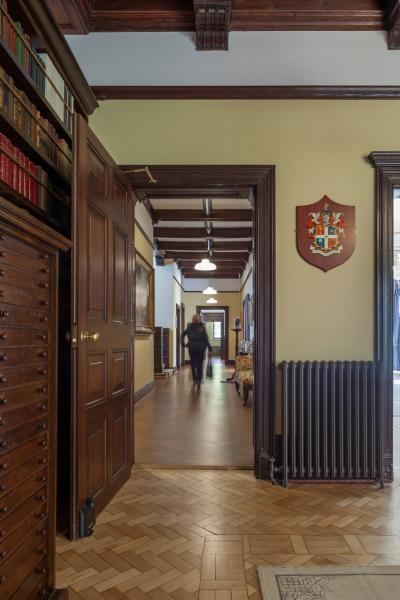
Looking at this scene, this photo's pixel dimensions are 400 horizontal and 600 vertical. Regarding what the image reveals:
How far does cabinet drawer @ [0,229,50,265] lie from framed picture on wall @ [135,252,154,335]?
16.2 feet

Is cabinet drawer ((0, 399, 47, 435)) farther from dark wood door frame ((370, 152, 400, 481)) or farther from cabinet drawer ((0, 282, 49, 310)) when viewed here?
dark wood door frame ((370, 152, 400, 481))

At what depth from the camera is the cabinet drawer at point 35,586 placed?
1572 millimetres

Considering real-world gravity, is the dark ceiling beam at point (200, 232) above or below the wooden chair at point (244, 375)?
above

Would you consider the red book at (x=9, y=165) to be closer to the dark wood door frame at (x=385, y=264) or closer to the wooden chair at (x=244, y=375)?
the dark wood door frame at (x=385, y=264)

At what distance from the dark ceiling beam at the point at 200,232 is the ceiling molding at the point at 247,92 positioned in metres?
5.99

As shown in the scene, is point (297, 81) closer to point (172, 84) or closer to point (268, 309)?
point (172, 84)

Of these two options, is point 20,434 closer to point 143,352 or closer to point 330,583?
point 330,583

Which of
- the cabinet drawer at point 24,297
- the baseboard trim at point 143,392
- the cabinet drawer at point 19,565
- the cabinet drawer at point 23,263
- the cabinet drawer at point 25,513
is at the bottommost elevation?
the baseboard trim at point 143,392

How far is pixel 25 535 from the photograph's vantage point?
5.25ft

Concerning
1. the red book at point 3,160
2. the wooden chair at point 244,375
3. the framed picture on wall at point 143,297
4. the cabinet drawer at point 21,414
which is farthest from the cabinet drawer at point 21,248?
the wooden chair at point 244,375

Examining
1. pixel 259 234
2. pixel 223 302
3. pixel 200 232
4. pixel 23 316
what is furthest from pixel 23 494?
pixel 223 302

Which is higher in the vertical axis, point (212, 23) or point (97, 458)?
point (212, 23)

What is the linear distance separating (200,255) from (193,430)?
8431mm

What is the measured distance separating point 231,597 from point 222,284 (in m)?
16.1
